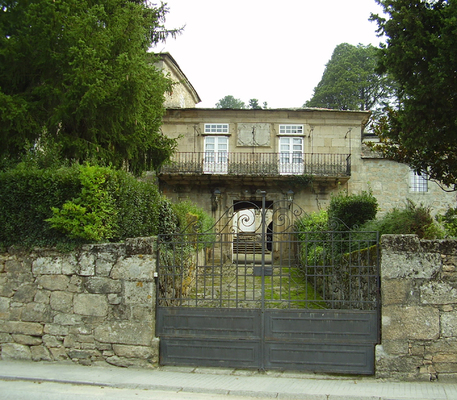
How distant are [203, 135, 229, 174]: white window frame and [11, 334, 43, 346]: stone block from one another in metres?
13.4

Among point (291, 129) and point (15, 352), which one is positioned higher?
point (291, 129)

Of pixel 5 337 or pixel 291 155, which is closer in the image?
pixel 5 337

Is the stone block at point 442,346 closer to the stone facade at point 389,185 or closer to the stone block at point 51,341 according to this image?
the stone block at point 51,341

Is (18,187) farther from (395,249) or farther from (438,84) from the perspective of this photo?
(438,84)

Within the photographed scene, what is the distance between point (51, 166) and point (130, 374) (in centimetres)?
376

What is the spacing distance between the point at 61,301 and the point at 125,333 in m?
1.18

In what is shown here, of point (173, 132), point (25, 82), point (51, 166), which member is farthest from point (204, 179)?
point (51, 166)

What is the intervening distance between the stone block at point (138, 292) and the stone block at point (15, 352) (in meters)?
1.91

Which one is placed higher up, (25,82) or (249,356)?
(25,82)

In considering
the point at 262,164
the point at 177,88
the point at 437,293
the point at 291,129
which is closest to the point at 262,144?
the point at 262,164


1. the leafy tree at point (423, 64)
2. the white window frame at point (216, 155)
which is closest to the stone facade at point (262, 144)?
the white window frame at point (216, 155)

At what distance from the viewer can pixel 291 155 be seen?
805 inches

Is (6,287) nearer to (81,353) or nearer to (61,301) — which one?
(61,301)

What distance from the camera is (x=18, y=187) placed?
739 cm
